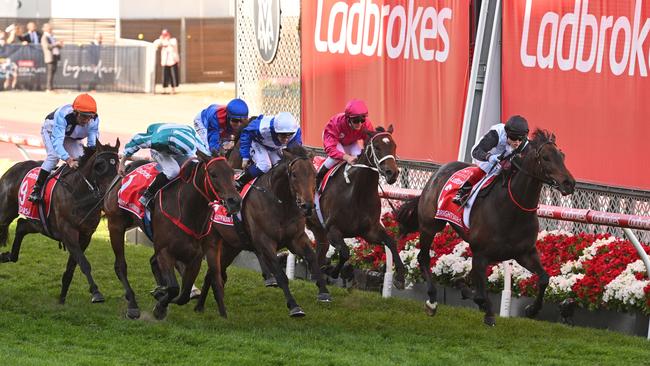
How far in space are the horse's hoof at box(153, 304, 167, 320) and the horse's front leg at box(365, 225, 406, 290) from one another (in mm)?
1941

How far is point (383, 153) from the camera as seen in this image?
11.4 metres

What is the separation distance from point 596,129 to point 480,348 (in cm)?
330

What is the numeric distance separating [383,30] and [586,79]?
10.2ft

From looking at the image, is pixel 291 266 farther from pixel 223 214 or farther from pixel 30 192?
pixel 30 192

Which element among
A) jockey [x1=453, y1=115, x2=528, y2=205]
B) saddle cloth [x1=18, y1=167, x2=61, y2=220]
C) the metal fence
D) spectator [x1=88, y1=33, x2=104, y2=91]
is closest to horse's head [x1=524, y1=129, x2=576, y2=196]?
jockey [x1=453, y1=115, x2=528, y2=205]

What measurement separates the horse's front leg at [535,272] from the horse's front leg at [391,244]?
126cm

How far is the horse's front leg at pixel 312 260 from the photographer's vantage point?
34.7 ft

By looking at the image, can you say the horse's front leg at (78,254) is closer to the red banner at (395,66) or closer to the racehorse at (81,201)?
the racehorse at (81,201)

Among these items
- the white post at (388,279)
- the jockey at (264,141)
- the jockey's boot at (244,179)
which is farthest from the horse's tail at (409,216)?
the jockey's boot at (244,179)

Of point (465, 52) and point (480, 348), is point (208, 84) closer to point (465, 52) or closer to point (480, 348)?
point (465, 52)

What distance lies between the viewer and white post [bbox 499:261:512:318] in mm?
11031

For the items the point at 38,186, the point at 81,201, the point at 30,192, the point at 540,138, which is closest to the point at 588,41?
the point at 540,138

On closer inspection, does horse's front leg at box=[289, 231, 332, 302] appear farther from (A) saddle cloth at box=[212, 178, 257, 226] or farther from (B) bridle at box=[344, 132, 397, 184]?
(B) bridle at box=[344, 132, 397, 184]

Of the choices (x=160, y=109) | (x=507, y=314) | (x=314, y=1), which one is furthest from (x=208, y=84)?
(x=507, y=314)
